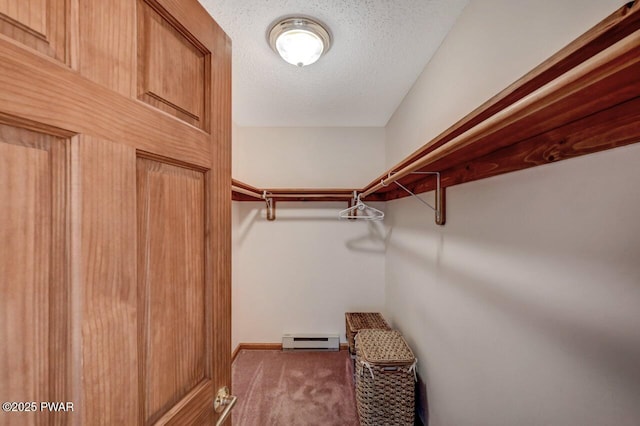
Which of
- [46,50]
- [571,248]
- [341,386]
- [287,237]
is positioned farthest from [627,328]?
[287,237]

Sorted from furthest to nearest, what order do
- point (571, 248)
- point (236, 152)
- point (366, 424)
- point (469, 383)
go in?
point (236, 152), point (366, 424), point (469, 383), point (571, 248)

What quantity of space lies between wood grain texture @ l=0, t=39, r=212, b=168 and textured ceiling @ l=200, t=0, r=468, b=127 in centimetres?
96

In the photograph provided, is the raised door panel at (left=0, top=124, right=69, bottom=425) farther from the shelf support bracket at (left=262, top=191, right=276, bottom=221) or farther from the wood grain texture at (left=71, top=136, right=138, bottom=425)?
the shelf support bracket at (left=262, top=191, right=276, bottom=221)

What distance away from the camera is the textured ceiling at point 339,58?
1.18 metres

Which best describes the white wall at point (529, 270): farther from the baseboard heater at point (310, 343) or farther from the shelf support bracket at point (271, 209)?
the shelf support bracket at point (271, 209)

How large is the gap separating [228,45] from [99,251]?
2.61 feet

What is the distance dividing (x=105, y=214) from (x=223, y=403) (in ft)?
2.30

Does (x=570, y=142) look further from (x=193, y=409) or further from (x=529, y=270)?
(x=193, y=409)

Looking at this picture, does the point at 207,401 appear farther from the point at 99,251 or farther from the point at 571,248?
the point at 571,248

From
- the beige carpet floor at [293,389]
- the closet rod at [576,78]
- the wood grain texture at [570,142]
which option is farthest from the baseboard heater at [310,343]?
the closet rod at [576,78]

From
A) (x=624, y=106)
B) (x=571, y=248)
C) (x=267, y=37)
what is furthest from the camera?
(x=267, y=37)

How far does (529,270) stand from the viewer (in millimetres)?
806

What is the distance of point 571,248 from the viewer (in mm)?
680

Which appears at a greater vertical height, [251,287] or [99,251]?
[99,251]
